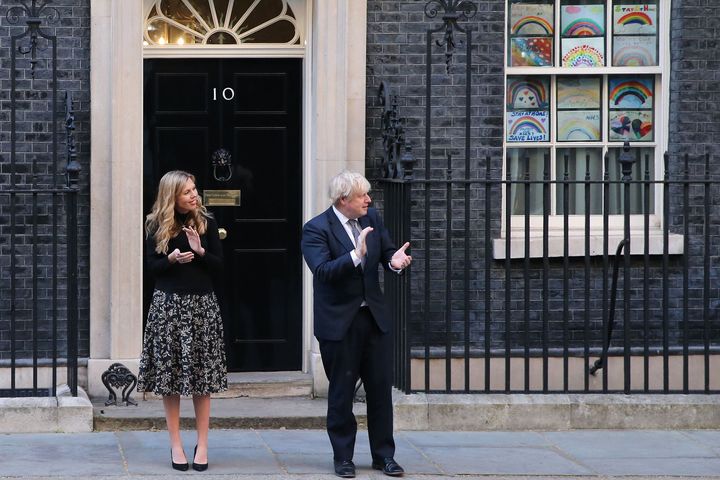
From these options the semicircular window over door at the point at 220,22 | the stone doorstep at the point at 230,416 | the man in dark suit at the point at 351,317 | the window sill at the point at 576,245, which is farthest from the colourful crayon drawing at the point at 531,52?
the man in dark suit at the point at 351,317

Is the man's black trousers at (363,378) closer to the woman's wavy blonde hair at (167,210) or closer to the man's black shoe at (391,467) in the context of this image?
the man's black shoe at (391,467)

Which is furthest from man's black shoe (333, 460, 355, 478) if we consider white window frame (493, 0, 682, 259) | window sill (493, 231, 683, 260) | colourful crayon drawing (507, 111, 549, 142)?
colourful crayon drawing (507, 111, 549, 142)

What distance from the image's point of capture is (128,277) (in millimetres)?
9703

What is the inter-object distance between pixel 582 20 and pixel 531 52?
1.55ft

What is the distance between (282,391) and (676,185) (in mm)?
3383

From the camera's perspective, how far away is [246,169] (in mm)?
10219

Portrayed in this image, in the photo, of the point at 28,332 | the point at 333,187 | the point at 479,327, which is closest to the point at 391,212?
the point at 479,327

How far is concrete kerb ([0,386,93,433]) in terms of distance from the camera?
8.70 m

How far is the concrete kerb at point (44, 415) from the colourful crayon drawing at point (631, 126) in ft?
14.9

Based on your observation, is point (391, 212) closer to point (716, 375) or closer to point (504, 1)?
point (504, 1)

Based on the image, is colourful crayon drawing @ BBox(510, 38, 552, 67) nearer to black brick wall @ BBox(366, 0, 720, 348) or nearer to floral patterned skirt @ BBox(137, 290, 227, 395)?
black brick wall @ BBox(366, 0, 720, 348)

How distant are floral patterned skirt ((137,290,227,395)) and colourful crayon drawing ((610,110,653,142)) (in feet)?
13.7

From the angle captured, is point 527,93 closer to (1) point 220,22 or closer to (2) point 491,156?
(2) point 491,156

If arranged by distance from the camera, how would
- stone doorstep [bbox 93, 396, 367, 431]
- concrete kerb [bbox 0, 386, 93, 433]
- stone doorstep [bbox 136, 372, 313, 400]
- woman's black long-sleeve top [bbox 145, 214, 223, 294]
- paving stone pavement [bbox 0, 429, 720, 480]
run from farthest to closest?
stone doorstep [bbox 136, 372, 313, 400] < stone doorstep [bbox 93, 396, 367, 431] < concrete kerb [bbox 0, 386, 93, 433] < paving stone pavement [bbox 0, 429, 720, 480] < woman's black long-sleeve top [bbox 145, 214, 223, 294]
